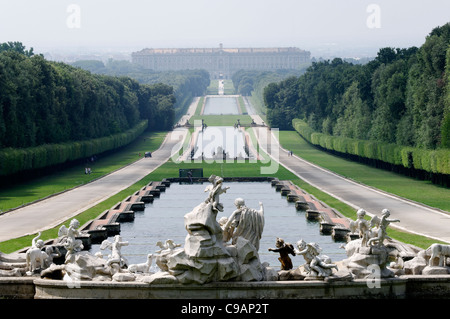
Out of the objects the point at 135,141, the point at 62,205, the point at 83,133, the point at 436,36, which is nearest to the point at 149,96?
the point at 135,141

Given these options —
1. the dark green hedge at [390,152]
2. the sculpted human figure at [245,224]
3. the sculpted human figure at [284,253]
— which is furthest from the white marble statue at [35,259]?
the dark green hedge at [390,152]

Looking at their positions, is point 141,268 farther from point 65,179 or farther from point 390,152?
point 390,152

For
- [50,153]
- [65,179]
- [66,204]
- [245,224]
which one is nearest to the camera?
[245,224]

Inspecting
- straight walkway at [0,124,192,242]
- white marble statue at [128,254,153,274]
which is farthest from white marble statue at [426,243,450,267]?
straight walkway at [0,124,192,242]

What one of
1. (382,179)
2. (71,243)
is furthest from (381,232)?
(382,179)
